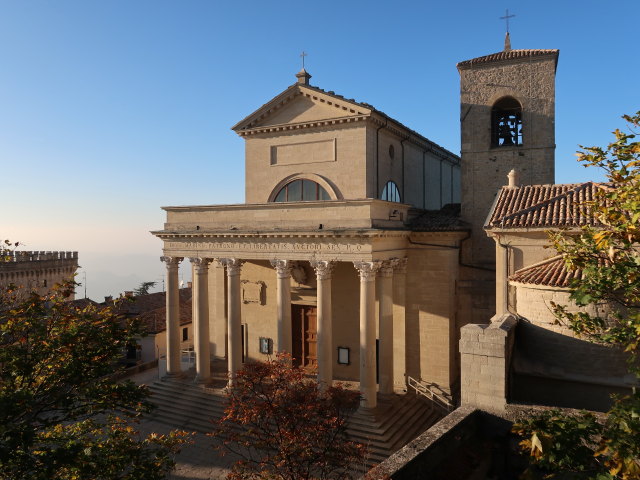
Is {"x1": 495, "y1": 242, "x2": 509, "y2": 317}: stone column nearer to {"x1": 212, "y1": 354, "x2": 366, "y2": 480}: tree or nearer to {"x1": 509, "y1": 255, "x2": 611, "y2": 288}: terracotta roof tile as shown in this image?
{"x1": 509, "y1": 255, "x2": 611, "y2": 288}: terracotta roof tile

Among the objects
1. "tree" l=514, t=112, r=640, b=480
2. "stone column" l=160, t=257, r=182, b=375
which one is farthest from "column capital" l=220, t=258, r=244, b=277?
"tree" l=514, t=112, r=640, b=480

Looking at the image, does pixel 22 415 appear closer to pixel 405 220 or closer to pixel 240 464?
pixel 240 464

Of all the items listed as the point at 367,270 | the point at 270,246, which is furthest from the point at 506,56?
the point at 270,246

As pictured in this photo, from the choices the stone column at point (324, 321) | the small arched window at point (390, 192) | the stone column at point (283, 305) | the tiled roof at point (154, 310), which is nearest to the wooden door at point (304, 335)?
the stone column at point (283, 305)

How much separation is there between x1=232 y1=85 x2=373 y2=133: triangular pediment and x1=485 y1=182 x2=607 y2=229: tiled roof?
8.49 metres

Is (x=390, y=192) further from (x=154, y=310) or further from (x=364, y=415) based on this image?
(x=154, y=310)

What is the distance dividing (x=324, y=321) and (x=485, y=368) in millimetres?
10147

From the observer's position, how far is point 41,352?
32.9ft

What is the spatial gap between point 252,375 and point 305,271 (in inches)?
462

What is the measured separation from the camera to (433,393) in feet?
71.7

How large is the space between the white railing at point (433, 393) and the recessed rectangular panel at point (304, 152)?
12033 mm

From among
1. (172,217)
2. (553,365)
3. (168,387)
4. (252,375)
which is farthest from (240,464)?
(172,217)

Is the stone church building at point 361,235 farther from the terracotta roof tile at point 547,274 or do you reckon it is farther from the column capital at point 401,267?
the terracotta roof tile at point 547,274

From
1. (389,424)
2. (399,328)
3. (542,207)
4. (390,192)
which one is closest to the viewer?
(542,207)
